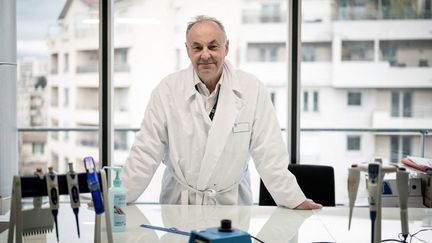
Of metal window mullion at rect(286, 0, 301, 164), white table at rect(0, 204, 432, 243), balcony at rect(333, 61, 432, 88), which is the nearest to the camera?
white table at rect(0, 204, 432, 243)

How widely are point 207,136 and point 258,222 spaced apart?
574mm

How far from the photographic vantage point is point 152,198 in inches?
165

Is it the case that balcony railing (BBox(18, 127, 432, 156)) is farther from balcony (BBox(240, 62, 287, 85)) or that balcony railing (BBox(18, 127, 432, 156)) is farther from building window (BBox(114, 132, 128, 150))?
balcony (BBox(240, 62, 287, 85))

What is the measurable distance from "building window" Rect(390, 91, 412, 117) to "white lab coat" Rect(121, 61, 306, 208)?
2235 millimetres

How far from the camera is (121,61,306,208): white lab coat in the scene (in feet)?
7.23

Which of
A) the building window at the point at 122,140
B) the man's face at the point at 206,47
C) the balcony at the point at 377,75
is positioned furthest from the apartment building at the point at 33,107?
the balcony at the point at 377,75

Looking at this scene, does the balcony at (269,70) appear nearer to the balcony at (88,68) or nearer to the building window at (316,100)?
the building window at (316,100)

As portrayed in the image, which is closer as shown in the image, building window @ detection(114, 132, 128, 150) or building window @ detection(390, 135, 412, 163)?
building window @ detection(390, 135, 412, 163)

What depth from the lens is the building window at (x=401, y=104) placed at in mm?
4230

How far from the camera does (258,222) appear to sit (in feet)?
5.99

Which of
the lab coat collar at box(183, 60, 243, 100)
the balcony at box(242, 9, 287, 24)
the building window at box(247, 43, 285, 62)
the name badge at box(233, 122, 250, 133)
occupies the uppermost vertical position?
the balcony at box(242, 9, 287, 24)

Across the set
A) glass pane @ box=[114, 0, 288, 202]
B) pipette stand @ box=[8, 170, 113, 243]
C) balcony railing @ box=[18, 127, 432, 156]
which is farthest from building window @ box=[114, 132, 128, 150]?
pipette stand @ box=[8, 170, 113, 243]

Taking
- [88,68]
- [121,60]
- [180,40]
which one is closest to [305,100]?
[180,40]

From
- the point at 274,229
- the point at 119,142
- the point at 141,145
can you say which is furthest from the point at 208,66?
the point at 119,142
